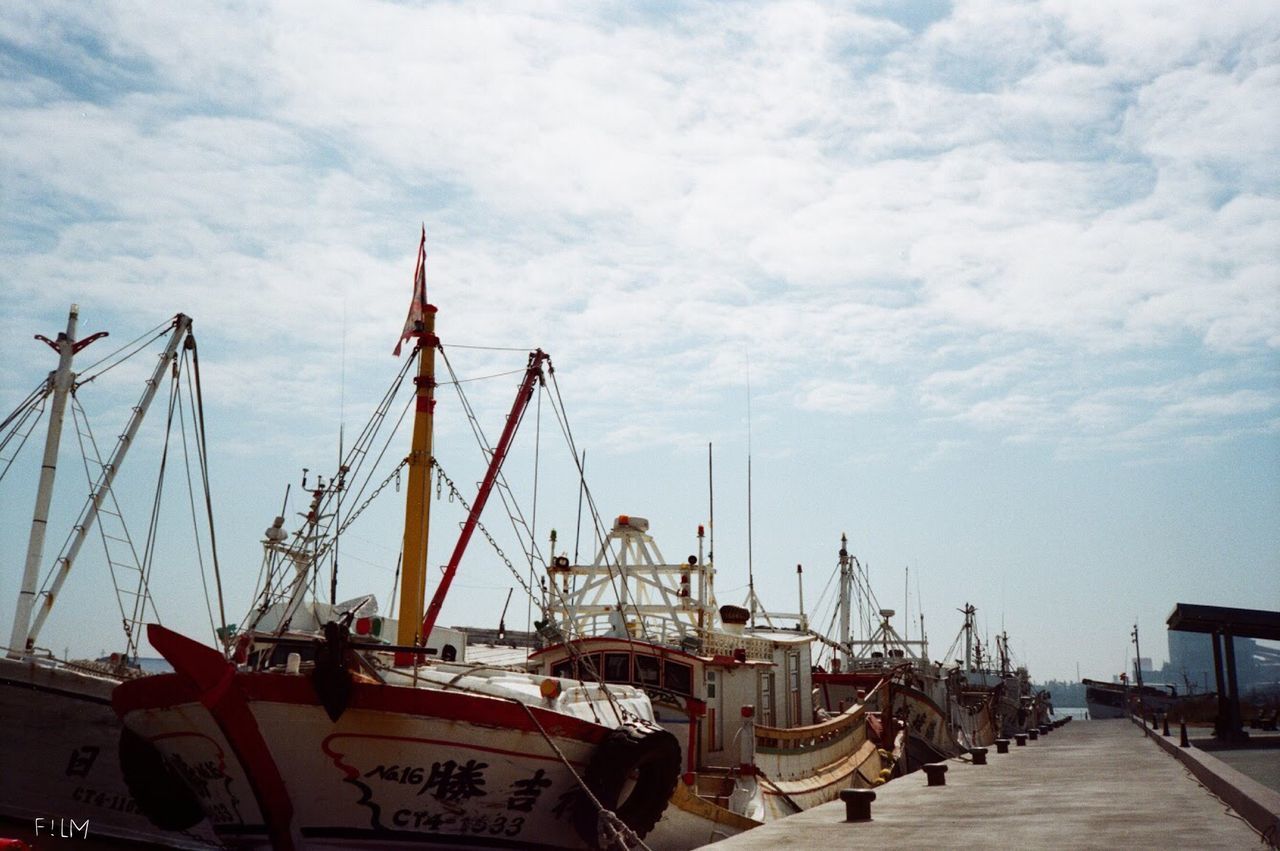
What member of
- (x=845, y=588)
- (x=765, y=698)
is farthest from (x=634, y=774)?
(x=845, y=588)

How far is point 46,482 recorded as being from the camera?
2359 cm

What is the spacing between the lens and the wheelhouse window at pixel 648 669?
20.8 m

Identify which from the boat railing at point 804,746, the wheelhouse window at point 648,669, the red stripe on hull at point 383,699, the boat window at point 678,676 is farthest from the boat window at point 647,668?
the red stripe on hull at point 383,699

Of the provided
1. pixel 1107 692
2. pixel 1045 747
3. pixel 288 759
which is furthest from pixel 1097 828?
pixel 1107 692

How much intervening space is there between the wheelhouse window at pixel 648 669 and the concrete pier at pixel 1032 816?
5104 mm

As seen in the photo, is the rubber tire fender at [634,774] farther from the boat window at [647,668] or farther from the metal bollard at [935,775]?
the boat window at [647,668]

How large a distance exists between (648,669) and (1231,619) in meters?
20.5

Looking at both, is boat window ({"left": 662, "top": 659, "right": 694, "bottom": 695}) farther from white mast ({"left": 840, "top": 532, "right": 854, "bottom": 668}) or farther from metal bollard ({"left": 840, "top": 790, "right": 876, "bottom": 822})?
white mast ({"left": 840, "top": 532, "right": 854, "bottom": 668})

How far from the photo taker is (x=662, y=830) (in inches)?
658

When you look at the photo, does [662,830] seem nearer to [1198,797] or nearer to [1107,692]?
[1198,797]

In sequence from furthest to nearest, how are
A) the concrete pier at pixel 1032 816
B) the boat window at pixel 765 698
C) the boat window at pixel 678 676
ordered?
the boat window at pixel 765 698
the boat window at pixel 678 676
the concrete pier at pixel 1032 816

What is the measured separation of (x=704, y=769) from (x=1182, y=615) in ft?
62.7

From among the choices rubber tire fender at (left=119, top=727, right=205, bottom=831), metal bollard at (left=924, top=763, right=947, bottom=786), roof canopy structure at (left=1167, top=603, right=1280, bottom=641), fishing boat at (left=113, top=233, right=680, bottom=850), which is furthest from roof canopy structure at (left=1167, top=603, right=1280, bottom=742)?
rubber tire fender at (left=119, top=727, right=205, bottom=831)

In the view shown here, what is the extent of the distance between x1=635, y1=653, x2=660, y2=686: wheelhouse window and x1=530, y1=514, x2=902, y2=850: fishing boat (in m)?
0.02
